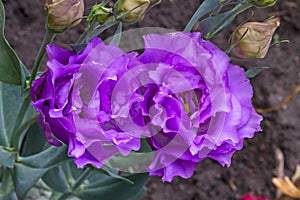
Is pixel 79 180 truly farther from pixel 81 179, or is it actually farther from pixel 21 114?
pixel 21 114

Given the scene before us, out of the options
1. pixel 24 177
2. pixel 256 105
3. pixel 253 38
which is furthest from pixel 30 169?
pixel 256 105

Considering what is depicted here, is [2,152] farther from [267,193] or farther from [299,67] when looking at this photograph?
[299,67]

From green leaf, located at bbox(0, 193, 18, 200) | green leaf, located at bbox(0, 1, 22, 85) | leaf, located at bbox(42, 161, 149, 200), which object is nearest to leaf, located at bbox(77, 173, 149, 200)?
leaf, located at bbox(42, 161, 149, 200)

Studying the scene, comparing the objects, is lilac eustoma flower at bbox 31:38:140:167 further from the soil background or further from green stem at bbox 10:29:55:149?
the soil background

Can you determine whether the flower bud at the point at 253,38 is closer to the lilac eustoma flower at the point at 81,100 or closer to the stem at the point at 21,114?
the lilac eustoma flower at the point at 81,100

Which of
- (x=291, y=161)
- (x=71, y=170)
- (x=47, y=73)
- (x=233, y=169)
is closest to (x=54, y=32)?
(x=47, y=73)
